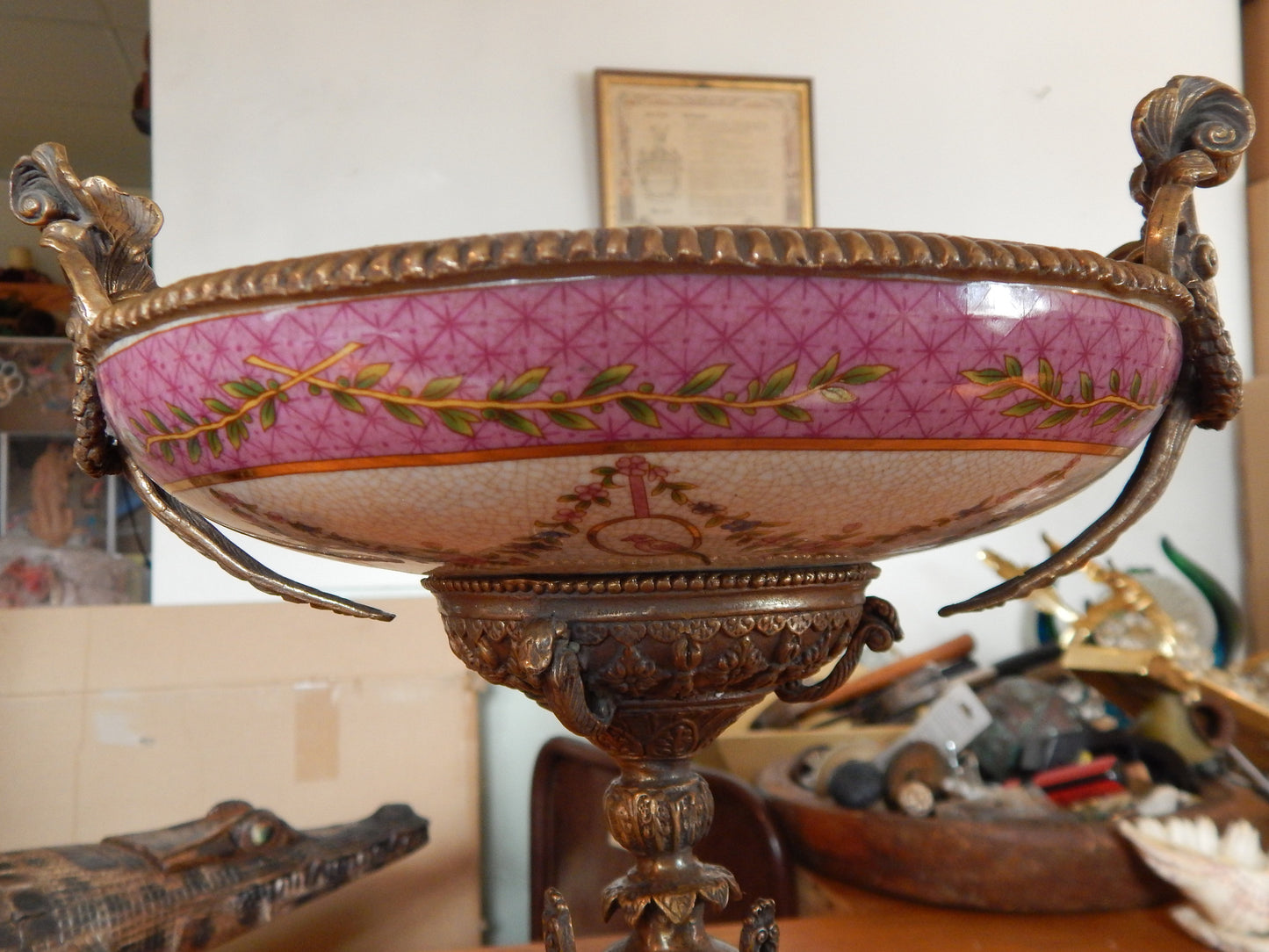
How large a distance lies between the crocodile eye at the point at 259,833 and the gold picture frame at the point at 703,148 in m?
0.69

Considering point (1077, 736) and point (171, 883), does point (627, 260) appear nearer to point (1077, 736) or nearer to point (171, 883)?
point (171, 883)

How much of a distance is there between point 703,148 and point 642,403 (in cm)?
98

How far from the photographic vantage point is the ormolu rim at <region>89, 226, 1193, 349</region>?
19 cm

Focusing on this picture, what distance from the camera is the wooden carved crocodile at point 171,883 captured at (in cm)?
57

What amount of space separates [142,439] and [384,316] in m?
0.09

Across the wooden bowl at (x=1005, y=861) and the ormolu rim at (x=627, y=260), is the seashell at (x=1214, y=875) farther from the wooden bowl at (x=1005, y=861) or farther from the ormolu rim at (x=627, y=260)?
the ormolu rim at (x=627, y=260)

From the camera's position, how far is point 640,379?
7.7 inches

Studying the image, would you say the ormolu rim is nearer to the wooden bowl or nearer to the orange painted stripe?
the orange painted stripe

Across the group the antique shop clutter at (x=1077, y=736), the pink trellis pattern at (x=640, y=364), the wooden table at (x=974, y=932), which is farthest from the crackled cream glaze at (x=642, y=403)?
the antique shop clutter at (x=1077, y=736)

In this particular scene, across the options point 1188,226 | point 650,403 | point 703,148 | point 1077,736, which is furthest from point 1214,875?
point 703,148

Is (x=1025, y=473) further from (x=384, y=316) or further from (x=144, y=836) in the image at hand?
(x=144, y=836)

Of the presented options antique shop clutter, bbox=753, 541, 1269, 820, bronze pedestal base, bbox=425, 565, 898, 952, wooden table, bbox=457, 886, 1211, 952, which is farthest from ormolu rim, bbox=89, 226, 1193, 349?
antique shop clutter, bbox=753, 541, 1269, 820

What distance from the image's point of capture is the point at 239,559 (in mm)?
313

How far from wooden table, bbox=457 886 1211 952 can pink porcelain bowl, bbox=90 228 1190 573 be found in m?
0.39
